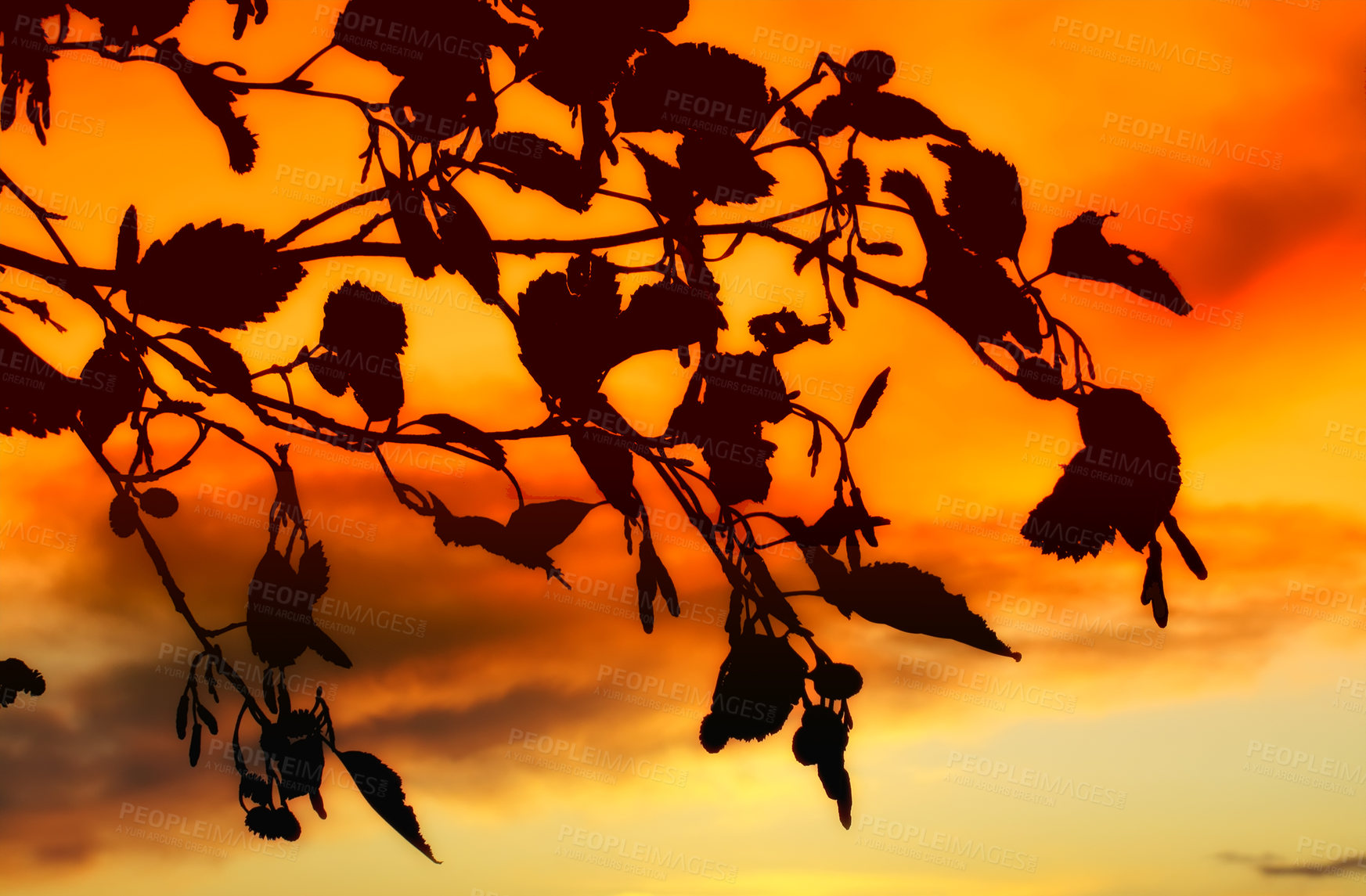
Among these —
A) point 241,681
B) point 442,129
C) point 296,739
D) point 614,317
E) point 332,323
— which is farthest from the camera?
point 241,681

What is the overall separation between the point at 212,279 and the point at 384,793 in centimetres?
79

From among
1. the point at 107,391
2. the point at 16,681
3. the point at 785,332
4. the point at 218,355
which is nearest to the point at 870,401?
the point at 785,332

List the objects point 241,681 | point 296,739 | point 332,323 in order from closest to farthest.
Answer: point 332,323
point 296,739
point 241,681

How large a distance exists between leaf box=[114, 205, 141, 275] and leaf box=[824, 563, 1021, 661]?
1099 millimetres

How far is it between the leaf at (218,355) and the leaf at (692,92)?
0.67 metres

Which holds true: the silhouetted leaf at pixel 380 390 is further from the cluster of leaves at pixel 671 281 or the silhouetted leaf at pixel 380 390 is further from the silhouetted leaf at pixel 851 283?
the silhouetted leaf at pixel 851 283

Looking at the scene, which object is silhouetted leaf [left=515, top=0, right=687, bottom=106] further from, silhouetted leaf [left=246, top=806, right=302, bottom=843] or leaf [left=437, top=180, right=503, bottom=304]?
silhouetted leaf [left=246, top=806, right=302, bottom=843]

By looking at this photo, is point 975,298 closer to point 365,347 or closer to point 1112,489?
point 1112,489

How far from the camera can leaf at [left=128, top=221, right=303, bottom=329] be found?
1569 mm

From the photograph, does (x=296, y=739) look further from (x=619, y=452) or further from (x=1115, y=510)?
(x=1115, y=510)

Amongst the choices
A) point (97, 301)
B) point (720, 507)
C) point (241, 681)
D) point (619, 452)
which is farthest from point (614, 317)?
point (241, 681)

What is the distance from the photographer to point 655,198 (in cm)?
152

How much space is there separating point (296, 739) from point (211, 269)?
81 centimetres

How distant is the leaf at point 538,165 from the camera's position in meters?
1.48
